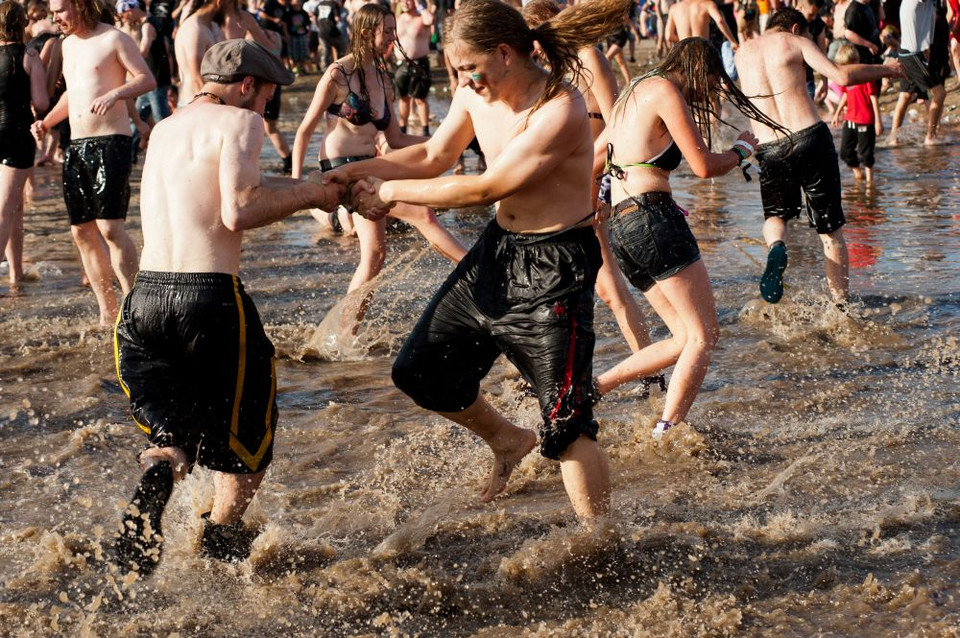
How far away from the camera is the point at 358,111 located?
7094 millimetres

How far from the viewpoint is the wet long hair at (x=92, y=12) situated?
6730 millimetres

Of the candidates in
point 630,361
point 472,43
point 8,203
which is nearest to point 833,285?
point 630,361

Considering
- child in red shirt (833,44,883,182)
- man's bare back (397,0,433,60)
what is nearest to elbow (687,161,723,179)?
child in red shirt (833,44,883,182)

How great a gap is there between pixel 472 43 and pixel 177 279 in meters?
1.19

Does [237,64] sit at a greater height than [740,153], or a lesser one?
greater

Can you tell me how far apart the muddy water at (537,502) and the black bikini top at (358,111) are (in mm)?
1177

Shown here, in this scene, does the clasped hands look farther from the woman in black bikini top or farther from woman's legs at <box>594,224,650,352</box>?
the woman in black bikini top

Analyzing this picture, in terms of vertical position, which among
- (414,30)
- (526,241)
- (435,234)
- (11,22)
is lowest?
(435,234)

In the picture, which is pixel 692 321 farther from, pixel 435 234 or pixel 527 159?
pixel 435 234

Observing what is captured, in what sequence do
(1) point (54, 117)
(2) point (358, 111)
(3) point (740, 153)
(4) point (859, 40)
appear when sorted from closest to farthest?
1. (3) point (740, 153)
2. (2) point (358, 111)
3. (1) point (54, 117)
4. (4) point (859, 40)

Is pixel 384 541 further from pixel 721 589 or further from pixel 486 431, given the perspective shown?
pixel 721 589

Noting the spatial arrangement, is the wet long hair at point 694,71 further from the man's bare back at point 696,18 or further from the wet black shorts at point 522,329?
the man's bare back at point 696,18

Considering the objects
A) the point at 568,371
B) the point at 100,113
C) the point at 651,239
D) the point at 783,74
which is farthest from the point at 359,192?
the point at 783,74

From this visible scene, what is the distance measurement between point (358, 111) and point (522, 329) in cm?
351
